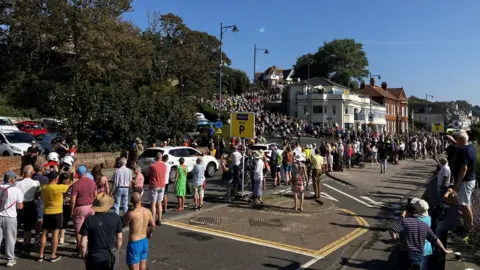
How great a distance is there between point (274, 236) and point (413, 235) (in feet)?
14.5

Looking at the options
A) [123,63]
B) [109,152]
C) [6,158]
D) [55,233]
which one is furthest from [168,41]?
[55,233]

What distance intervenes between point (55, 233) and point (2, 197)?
1.16 m

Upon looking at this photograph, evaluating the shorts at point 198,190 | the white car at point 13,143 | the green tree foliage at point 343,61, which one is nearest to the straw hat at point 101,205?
the shorts at point 198,190

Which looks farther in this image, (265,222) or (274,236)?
(265,222)

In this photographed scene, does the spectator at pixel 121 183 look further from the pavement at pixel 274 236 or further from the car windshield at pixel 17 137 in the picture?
the car windshield at pixel 17 137

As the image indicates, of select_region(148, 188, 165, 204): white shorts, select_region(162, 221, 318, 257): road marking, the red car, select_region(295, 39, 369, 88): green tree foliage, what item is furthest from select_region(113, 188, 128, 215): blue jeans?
select_region(295, 39, 369, 88): green tree foliage

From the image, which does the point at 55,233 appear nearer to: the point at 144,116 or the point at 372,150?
the point at 144,116

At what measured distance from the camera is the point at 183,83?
4603cm

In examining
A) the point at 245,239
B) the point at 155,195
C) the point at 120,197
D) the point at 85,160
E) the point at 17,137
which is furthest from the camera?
the point at 17,137

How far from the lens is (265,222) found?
10.6 m

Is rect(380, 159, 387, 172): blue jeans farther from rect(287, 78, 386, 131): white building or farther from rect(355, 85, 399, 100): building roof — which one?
rect(355, 85, 399, 100): building roof

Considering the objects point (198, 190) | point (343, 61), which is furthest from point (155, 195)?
point (343, 61)

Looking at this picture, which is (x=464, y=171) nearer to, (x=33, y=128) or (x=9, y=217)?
(x=9, y=217)

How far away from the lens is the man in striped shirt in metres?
5.32
